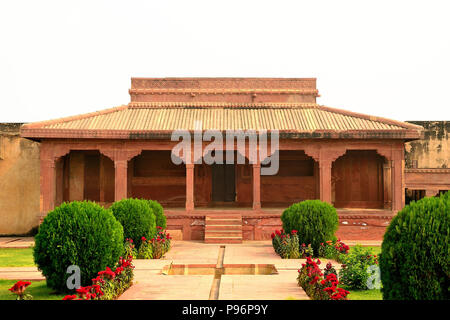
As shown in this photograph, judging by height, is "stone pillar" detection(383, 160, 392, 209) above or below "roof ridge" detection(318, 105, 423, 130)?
below

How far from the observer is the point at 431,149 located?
69.2 ft

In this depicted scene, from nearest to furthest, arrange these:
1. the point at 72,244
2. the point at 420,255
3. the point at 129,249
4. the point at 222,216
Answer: the point at 420,255, the point at 72,244, the point at 129,249, the point at 222,216

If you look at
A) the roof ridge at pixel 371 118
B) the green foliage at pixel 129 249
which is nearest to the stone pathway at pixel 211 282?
the green foliage at pixel 129 249

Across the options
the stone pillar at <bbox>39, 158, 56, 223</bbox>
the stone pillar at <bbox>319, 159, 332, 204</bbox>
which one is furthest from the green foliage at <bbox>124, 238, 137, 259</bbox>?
the stone pillar at <bbox>319, 159, 332, 204</bbox>

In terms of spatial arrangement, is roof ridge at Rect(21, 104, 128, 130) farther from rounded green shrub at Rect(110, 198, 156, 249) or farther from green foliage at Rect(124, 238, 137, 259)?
green foliage at Rect(124, 238, 137, 259)

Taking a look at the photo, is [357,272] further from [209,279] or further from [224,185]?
[224,185]

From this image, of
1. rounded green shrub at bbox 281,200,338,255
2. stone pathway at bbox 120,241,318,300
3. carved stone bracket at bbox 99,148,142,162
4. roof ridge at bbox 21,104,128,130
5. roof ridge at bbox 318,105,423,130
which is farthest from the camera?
carved stone bracket at bbox 99,148,142,162

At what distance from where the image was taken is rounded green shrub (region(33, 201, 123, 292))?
720cm

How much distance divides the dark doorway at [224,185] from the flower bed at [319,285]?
37.3 ft

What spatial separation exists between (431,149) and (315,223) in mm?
12194

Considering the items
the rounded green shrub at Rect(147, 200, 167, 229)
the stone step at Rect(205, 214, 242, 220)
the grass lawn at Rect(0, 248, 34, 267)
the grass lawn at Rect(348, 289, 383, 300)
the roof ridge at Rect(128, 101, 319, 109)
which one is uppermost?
the roof ridge at Rect(128, 101, 319, 109)

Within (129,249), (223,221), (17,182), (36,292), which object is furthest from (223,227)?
(17,182)

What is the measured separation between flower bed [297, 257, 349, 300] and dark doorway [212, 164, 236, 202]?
11.4 metres
